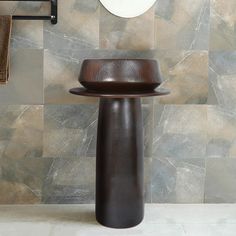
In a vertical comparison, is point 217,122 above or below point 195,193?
above

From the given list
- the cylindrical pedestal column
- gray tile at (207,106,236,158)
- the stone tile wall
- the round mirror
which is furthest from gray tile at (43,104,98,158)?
gray tile at (207,106,236,158)

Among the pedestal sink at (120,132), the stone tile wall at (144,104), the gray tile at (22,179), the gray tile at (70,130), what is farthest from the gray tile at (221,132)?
the gray tile at (22,179)

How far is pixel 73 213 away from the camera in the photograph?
1518 mm

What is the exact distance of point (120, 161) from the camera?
1.32 m

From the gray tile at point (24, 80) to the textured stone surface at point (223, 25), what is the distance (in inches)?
30.7

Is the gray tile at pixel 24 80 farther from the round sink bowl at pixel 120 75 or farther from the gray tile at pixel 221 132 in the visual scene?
the gray tile at pixel 221 132

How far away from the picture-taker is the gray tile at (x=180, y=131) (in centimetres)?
158

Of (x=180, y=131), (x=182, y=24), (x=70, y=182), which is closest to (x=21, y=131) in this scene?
(x=70, y=182)

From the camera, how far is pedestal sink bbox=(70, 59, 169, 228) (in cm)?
124

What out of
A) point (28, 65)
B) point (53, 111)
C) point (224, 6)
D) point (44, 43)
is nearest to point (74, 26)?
point (44, 43)

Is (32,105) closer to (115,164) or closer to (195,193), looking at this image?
(115,164)

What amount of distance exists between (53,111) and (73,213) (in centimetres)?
46

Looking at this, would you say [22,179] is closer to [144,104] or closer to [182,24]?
[144,104]

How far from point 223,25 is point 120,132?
27.6 inches
